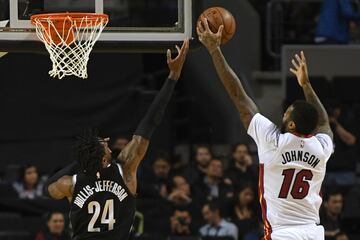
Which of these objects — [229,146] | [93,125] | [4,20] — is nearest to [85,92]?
[93,125]

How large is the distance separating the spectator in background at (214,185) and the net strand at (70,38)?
4.47m

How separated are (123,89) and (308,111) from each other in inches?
316

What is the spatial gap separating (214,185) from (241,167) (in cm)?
39

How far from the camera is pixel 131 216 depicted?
19.9ft

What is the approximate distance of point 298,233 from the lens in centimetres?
561

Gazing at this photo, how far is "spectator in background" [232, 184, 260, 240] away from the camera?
10508mm

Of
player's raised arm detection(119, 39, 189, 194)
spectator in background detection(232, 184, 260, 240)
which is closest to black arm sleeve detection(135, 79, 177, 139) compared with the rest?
player's raised arm detection(119, 39, 189, 194)

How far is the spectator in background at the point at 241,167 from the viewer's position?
11281 millimetres

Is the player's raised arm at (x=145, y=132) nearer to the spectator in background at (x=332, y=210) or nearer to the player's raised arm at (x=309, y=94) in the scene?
the player's raised arm at (x=309, y=94)

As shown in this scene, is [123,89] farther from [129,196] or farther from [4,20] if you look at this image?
[129,196]

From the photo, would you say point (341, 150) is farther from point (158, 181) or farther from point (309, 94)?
point (309, 94)

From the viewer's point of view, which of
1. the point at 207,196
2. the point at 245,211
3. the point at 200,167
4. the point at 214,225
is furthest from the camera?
the point at 200,167

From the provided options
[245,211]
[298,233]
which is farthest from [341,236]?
[298,233]

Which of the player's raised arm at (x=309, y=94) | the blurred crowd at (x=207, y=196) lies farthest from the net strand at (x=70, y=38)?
the blurred crowd at (x=207, y=196)
